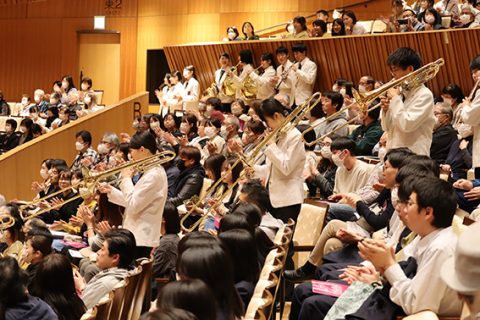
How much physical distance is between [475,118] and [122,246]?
2300 millimetres

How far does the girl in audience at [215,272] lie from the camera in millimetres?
2072

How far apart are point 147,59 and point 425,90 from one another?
9421mm

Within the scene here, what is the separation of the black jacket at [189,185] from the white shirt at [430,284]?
3.27 meters

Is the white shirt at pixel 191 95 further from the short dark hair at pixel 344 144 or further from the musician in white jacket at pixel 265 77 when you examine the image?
the short dark hair at pixel 344 144

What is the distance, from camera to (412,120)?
3.75m

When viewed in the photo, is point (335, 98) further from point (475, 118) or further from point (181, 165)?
point (475, 118)

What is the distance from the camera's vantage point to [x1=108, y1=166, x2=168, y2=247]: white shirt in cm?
388

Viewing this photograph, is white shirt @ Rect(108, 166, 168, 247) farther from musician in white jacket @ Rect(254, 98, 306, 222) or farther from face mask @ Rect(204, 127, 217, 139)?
face mask @ Rect(204, 127, 217, 139)

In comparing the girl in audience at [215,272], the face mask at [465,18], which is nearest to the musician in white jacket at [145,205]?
the girl in audience at [215,272]

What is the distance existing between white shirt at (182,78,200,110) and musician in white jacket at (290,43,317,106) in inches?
65.0

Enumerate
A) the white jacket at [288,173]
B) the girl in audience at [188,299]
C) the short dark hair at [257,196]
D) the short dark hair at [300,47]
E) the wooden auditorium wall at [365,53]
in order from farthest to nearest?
1. the short dark hair at [300,47]
2. the wooden auditorium wall at [365,53]
3. the white jacket at [288,173]
4. the short dark hair at [257,196]
5. the girl in audience at [188,299]

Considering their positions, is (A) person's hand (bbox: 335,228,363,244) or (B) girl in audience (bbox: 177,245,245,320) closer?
(B) girl in audience (bbox: 177,245,245,320)

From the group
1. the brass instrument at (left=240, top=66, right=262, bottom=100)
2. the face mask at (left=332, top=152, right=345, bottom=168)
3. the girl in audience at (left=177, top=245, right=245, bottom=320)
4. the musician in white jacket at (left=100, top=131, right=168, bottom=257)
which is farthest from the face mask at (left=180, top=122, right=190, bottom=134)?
the girl in audience at (left=177, top=245, right=245, bottom=320)

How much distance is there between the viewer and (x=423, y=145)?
3.89m
